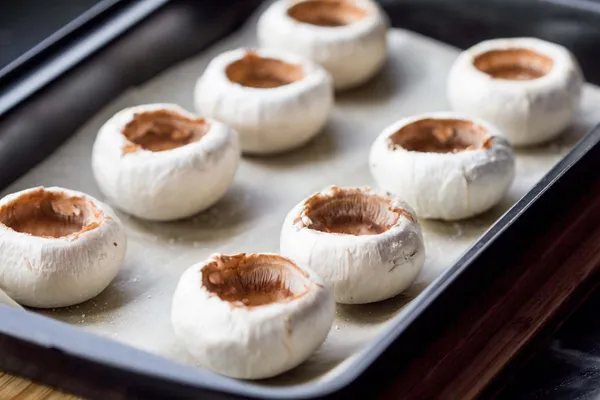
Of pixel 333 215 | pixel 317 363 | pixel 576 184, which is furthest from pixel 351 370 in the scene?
pixel 576 184

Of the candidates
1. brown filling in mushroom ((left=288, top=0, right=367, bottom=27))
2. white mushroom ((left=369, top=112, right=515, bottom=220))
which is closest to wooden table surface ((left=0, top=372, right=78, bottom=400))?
white mushroom ((left=369, top=112, right=515, bottom=220))

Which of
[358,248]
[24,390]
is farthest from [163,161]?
[24,390]

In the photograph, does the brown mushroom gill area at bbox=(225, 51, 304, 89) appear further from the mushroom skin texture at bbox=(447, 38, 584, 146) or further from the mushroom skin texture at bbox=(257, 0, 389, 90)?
the mushroom skin texture at bbox=(447, 38, 584, 146)

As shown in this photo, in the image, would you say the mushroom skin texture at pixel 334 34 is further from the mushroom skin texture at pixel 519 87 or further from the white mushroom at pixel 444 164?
the white mushroom at pixel 444 164

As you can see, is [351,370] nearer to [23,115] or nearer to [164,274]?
[164,274]

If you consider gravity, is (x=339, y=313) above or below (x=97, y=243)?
below
